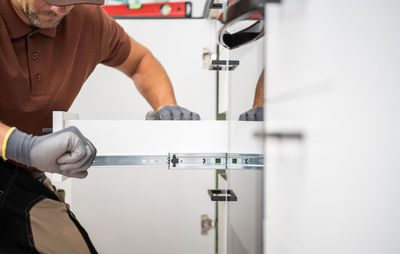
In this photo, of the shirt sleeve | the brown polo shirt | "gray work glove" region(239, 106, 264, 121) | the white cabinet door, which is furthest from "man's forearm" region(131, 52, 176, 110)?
the white cabinet door

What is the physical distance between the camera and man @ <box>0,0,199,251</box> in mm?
644

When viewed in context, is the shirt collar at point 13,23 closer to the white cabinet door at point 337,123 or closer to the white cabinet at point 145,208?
the white cabinet door at point 337,123

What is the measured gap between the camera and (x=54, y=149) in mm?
627

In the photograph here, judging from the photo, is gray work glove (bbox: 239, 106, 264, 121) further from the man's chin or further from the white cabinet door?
the man's chin

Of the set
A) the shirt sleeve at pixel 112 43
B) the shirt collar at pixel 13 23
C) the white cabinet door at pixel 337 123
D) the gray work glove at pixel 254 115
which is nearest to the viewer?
the white cabinet door at pixel 337 123

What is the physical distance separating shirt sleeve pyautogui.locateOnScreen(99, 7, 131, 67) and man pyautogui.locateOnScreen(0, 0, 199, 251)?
54mm

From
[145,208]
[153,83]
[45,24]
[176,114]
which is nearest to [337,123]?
[176,114]

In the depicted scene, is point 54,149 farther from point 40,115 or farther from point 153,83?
point 153,83

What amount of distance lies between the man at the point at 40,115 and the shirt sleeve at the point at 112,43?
5 centimetres

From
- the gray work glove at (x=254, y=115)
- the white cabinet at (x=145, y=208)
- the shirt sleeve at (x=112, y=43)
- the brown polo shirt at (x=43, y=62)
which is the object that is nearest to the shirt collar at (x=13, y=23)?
the brown polo shirt at (x=43, y=62)

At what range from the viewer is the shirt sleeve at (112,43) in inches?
42.8

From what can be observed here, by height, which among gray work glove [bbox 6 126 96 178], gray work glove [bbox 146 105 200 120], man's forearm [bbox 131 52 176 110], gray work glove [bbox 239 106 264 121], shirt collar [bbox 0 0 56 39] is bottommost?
gray work glove [bbox 6 126 96 178]

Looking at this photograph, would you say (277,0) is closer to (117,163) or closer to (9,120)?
(117,163)

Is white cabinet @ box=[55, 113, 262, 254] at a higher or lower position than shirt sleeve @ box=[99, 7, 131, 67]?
lower
